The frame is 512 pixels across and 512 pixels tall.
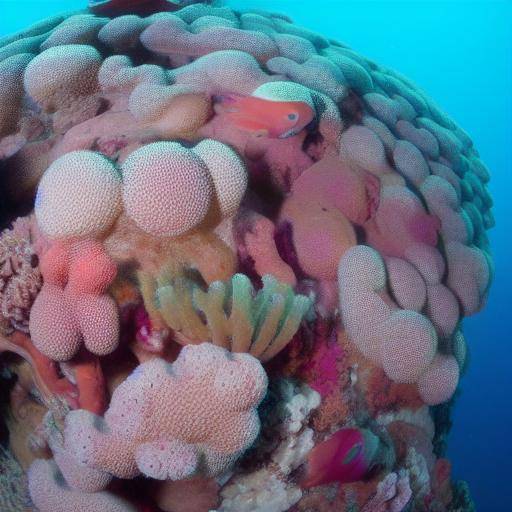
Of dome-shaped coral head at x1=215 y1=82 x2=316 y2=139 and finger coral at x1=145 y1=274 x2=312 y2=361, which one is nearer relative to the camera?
finger coral at x1=145 y1=274 x2=312 y2=361

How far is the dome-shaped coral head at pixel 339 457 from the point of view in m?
2.21

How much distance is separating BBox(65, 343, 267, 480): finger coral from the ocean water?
67.4ft

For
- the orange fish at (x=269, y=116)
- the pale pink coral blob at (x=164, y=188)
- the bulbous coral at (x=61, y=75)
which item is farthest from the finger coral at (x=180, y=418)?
the bulbous coral at (x=61, y=75)

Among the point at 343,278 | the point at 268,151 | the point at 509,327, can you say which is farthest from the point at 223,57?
the point at 509,327

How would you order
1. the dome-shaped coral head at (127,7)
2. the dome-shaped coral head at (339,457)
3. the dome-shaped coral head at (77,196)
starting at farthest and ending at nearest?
the dome-shaped coral head at (127,7)
the dome-shaped coral head at (339,457)
the dome-shaped coral head at (77,196)

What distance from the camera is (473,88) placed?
A: 156 ft

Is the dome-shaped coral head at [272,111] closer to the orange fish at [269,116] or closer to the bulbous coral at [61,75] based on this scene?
the orange fish at [269,116]

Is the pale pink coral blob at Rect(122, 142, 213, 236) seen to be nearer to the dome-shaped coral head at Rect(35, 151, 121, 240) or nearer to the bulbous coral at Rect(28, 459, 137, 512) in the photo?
the dome-shaped coral head at Rect(35, 151, 121, 240)

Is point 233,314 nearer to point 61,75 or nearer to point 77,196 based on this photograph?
point 77,196

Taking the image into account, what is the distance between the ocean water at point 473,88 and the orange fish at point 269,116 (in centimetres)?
1955

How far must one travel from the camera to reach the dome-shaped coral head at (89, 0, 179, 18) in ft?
13.4

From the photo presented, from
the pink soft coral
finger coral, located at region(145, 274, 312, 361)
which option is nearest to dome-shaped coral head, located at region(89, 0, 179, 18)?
the pink soft coral

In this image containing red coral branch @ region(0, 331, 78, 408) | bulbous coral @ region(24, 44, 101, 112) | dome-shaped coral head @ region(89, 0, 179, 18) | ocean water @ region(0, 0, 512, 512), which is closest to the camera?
red coral branch @ region(0, 331, 78, 408)

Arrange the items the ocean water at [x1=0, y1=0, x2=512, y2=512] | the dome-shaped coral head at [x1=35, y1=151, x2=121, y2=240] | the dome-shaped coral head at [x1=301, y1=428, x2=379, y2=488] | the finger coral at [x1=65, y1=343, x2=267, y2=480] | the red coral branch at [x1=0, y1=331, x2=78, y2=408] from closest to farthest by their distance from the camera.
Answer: the finger coral at [x1=65, y1=343, x2=267, y2=480] → the dome-shaped coral head at [x1=35, y1=151, x2=121, y2=240] → the red coral branch at [x1=0, y1=331, x2=78, y2=408] → the dome-shaped coral head at [x1=301, y1=428, x2=379, y2=488] → the ocean water at [x1=0, y1=0, x2=512, y2=512]
